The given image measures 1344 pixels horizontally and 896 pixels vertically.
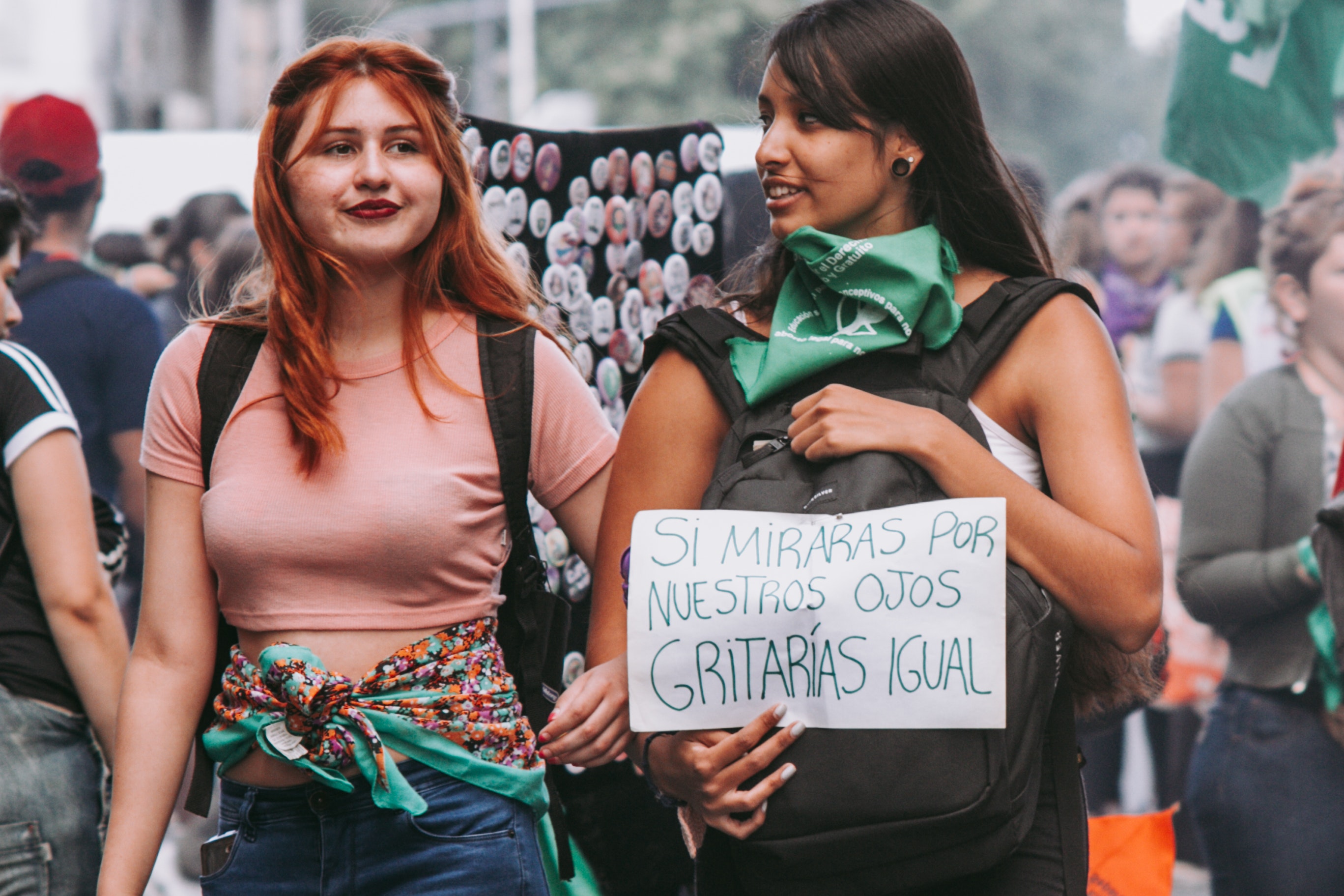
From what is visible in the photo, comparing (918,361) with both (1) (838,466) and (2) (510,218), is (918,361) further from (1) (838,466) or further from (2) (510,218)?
(2) (510,218)

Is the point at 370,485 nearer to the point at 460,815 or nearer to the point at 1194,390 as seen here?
the point at 460,815

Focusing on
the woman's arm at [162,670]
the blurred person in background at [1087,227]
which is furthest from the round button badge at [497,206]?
the blurred person in background at [1087,227]

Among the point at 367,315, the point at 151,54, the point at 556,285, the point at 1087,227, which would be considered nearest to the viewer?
the point at 367,315

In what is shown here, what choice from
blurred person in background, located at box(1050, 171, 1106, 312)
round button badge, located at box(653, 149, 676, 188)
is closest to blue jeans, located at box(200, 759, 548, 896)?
round button badge, located at box(653, 149, 676, 188)

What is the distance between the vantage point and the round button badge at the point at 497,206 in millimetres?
2721

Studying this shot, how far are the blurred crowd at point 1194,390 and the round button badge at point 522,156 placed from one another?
1.86ft

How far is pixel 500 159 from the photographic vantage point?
2.74m

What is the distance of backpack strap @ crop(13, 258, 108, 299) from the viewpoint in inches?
167

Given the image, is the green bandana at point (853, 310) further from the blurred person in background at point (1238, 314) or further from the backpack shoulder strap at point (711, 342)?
the blurred person in background at point (1238, 314)

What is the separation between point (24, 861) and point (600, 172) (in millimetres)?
1671

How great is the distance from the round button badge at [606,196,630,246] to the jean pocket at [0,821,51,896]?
1.54 m

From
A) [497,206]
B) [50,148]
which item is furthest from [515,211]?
[50,148]

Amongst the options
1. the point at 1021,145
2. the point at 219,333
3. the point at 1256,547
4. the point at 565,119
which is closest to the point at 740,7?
the point at 1021,145

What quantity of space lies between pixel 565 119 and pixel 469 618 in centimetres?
1150
